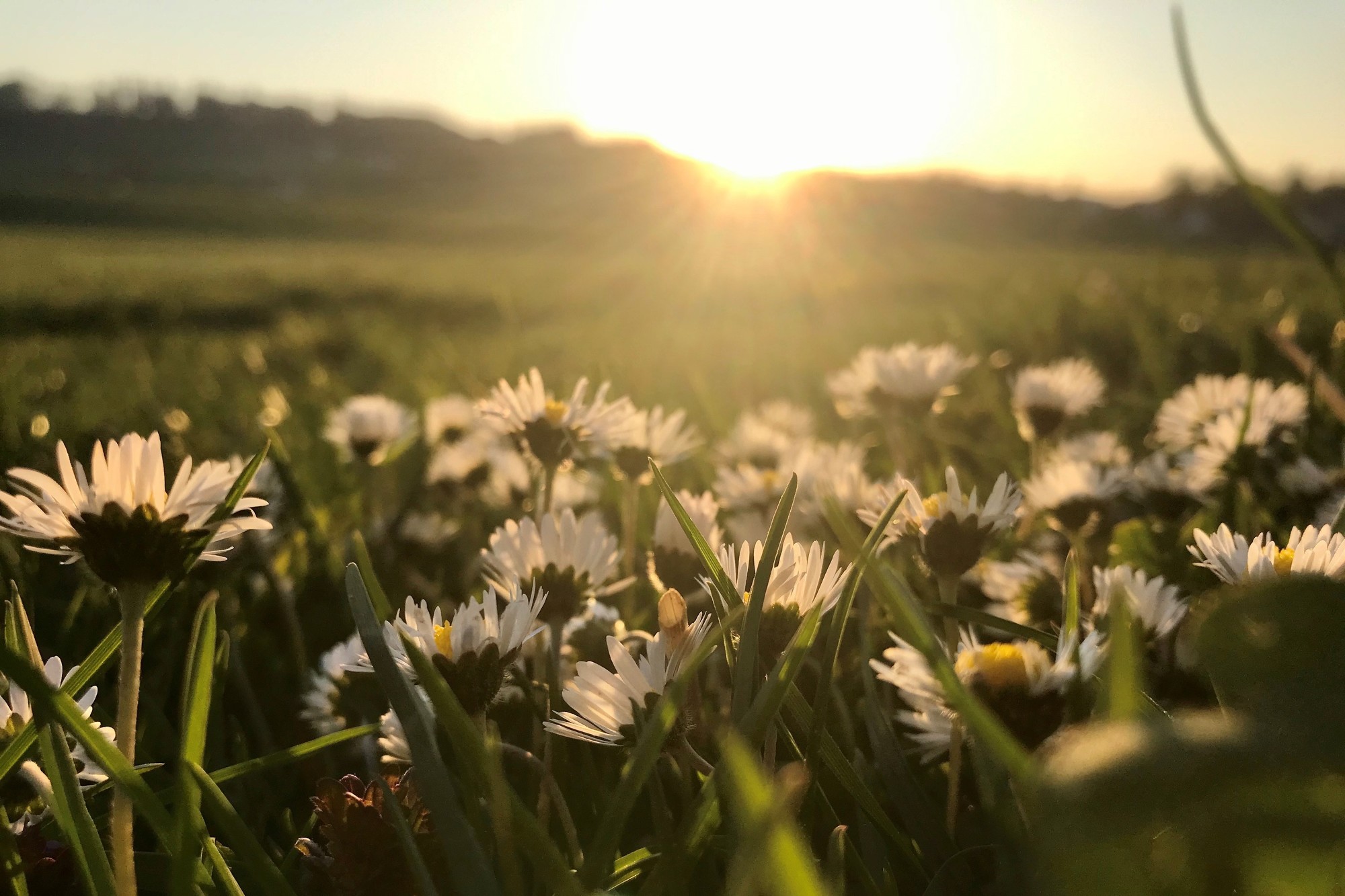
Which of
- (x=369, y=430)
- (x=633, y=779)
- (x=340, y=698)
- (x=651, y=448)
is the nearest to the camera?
(x=633, y=779)

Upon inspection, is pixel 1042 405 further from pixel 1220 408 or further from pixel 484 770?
pixel 484 770

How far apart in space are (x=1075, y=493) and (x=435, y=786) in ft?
2.28

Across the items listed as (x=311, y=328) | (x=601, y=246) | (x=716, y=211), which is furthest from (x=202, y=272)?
(x=601, y=246)

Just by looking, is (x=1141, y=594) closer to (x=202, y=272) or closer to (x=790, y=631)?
(x=790, y=631)

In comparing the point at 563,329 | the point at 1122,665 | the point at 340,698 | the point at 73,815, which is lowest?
the point at 563,329

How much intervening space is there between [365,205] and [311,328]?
2886 cm

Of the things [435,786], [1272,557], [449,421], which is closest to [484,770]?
[435,786]

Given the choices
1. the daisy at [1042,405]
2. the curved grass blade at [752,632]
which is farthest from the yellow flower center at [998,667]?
the daisy at [1042,405]

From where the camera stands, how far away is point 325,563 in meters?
0.97

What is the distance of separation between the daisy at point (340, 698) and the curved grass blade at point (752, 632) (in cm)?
34

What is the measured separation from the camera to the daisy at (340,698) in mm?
634

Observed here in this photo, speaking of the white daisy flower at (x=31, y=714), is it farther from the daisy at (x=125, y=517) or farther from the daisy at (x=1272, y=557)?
the daisy at (x=1272, y=557)

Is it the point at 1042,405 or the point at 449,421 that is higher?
the point at 1042,405

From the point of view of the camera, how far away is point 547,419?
78cm
